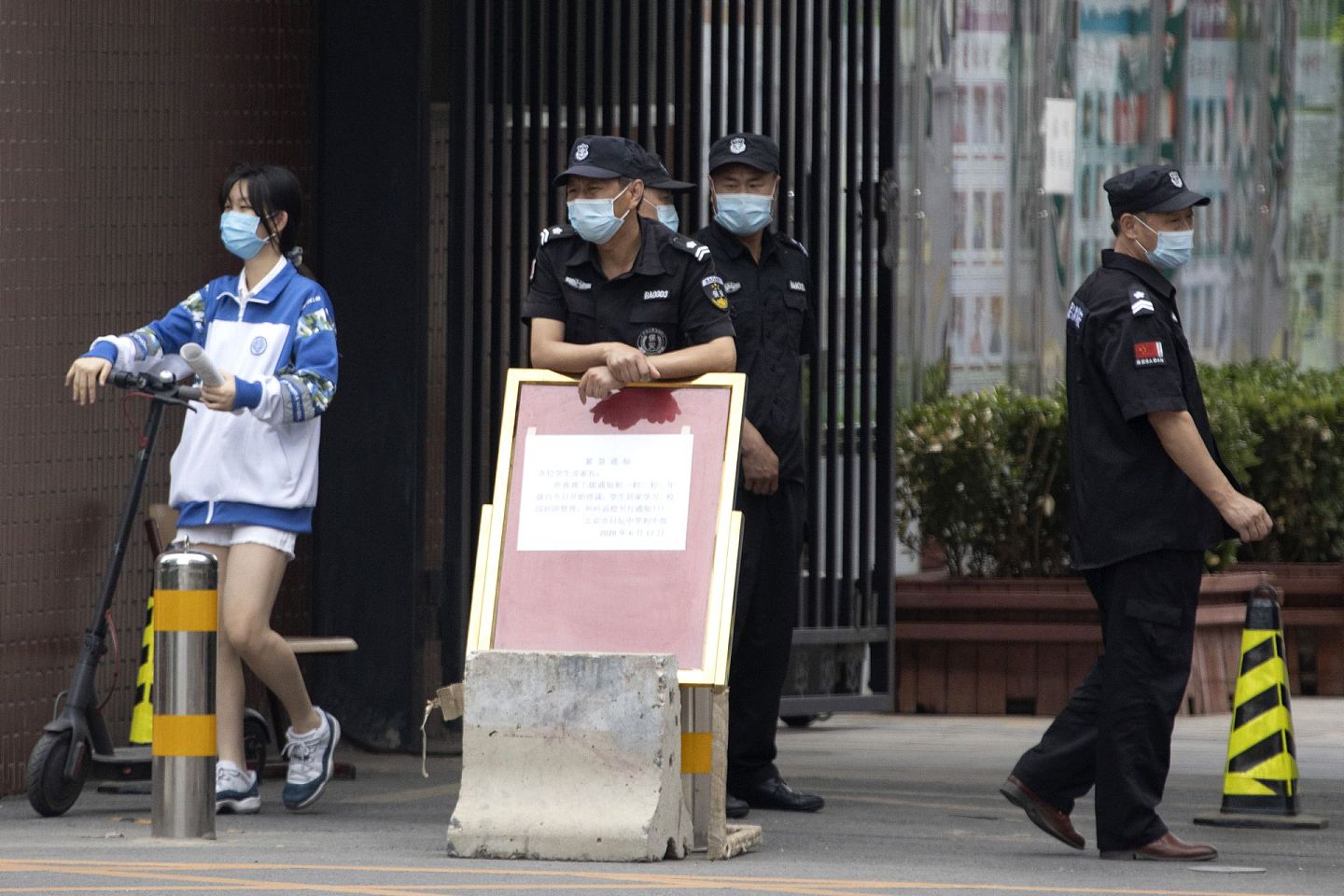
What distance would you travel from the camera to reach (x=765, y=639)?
337 inches

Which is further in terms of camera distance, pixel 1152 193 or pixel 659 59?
pixel 659 59

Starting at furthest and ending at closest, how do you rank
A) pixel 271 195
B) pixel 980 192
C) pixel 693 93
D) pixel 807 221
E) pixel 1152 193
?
pixel 980 192 → pixel 807 221 → pixel 693 93 → pixel 271 195 → pixel 1152 193

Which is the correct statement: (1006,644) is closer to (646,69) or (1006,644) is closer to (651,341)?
(646,69)

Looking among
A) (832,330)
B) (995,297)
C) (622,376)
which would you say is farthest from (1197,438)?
(995,297)

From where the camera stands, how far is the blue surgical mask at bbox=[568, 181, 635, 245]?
7.59 metres

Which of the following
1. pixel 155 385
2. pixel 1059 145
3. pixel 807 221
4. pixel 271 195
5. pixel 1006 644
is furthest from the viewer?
pixel 1059 145

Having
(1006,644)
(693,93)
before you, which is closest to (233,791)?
(693,93)

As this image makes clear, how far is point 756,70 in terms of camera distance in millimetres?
10992

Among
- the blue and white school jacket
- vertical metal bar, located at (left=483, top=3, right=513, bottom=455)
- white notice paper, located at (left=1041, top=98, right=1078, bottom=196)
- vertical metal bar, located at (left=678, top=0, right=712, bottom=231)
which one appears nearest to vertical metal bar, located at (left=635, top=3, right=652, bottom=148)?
vertical metal bar, located at (left=678, top=0, right=712, bottom=231)

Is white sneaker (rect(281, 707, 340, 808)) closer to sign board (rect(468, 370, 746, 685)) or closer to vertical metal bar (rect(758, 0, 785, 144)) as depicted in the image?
sign board (rect(468, 370, 746, 685))

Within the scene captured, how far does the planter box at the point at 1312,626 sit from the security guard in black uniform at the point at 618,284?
6053 mm

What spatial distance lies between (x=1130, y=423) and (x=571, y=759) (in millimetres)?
1777

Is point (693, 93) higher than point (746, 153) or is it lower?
higher

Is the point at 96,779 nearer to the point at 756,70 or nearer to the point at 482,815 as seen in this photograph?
the point at 482,815
